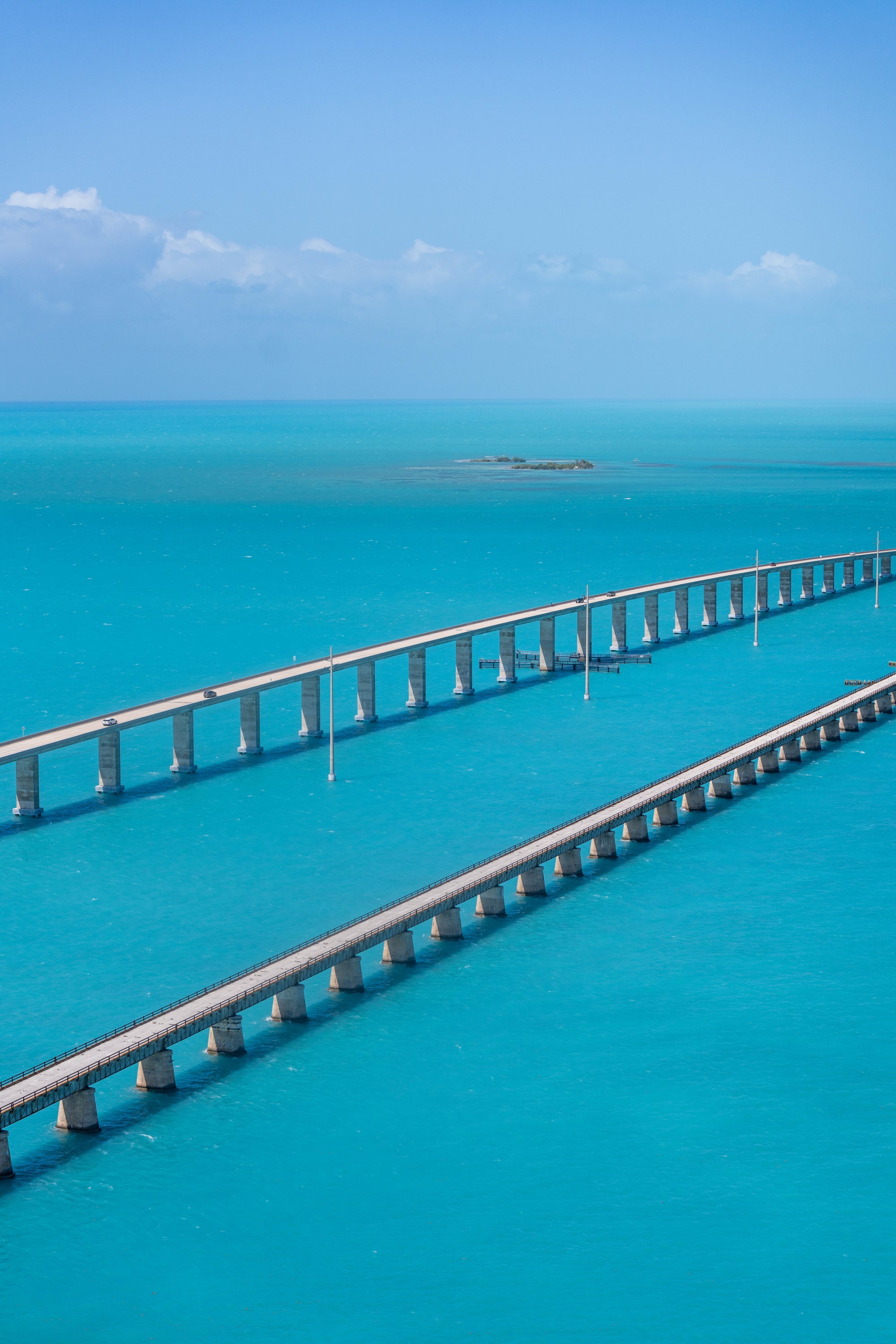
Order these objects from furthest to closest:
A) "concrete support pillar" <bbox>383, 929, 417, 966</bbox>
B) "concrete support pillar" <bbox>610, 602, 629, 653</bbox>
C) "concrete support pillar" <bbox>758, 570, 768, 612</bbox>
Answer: "concrete support pillar" <bbox>758, 570, 768, 612</bbox> → "concrete support pillar" <bbox>610, 602, 629, 653</bbox> → "concrete support pillar" <bbox>383, 929, 417, 966</bbox>

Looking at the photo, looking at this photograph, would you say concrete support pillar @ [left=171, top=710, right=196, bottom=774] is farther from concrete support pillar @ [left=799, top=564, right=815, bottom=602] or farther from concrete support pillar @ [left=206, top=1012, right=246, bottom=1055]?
concrete support pillar @ [left=799, top=564, right=815, bottom=602]

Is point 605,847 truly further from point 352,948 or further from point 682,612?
point 682,612

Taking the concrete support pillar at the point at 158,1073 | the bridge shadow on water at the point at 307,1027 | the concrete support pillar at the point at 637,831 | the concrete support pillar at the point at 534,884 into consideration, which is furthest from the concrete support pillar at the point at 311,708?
the concrete support pillar at the point at 158,1073

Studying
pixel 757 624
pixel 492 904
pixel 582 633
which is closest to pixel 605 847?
pixel 492 904

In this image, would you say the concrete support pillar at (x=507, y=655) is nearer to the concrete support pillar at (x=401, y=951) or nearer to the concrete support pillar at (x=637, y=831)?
the concrete support pillar at (x=637, y=831)

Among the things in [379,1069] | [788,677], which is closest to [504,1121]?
[379,1069]

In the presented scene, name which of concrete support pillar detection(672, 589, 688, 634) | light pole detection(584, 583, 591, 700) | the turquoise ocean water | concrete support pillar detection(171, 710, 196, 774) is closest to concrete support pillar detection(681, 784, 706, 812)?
the turquoise ocean water
